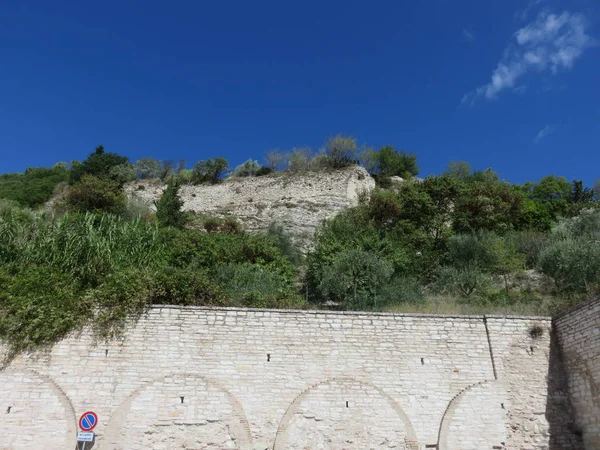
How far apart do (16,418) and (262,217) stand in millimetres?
20003

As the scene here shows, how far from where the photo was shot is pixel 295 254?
22.4 m

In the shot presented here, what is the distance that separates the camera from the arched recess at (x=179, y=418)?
9141 mm

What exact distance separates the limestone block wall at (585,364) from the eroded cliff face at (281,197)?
1526cm

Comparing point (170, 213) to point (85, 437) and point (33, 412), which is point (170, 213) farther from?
point (85, 437)

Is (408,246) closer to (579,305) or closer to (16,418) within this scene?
(579,305)

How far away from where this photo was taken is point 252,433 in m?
9.30

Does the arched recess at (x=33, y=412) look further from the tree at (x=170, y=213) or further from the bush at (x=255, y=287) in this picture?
the tree at (x=170, y=213)

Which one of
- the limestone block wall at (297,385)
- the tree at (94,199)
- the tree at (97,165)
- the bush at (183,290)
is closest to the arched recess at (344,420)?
the limestone block wall at (297,385)

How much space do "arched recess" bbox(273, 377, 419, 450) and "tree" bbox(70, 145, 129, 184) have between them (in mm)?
28393

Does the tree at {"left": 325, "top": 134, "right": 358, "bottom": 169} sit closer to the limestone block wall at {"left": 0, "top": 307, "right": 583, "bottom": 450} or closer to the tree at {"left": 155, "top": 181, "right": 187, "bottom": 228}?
the tree at {"left": 155, "top": 181, "right": 187, "bottom": 228}

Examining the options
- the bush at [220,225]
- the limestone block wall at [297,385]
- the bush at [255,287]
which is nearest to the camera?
the limestone block wall at [297,385]

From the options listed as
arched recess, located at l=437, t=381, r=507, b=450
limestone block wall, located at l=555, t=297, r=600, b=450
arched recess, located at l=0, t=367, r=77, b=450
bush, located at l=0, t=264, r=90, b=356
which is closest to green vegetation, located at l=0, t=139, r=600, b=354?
bush, located at l=0, t=264, r=90, b=356

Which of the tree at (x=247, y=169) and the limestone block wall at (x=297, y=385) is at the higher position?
the tree at (x=247, y=169)

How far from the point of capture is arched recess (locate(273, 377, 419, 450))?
369 inches
